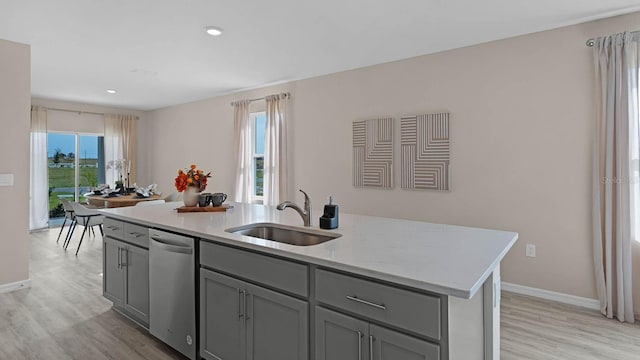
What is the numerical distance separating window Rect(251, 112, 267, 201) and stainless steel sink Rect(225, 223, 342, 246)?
364 cm

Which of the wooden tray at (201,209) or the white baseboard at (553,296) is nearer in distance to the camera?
the wooden tray at (201,209)

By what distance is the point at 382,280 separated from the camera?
4.41 feet

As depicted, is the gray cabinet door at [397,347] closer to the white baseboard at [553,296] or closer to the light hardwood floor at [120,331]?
the light hardwood floor at [120,331]

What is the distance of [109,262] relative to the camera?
2.92 metres

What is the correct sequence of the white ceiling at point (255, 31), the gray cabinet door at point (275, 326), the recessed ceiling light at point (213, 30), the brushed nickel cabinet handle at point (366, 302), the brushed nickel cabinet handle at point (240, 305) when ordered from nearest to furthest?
the brushed nickel cabinet handle at point (366, 302)
the gray cabinet door at point (275, 326)
the brushed nickel cabinet handle at point (240, 305)
the white ceiling at point (255, 31)
the recessed ceiling light at point (213, 30)

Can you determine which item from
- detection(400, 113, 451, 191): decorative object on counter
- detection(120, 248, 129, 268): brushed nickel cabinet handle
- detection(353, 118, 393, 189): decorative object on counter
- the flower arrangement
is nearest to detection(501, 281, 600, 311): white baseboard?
detection(400, 113, 451, 191): decorative object on counter

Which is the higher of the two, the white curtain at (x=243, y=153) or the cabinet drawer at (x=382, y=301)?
the white curtain at (x=243, y=153)

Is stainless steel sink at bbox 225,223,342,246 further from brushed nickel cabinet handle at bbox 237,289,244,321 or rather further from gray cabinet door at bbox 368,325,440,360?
gray cabinet door at bbox 368,325,440,360

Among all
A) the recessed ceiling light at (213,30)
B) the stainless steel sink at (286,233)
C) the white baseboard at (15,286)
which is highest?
the recessed ceiling light at (213,30)

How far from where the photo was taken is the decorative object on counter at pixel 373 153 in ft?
14.0

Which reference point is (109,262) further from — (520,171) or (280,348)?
(520,171)

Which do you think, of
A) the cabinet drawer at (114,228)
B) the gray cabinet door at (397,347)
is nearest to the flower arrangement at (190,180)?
the cabinet drawer at (114,228)

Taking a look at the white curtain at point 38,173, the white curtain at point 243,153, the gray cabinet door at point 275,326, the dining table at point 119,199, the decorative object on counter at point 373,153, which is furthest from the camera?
the white curtain at point 38,173

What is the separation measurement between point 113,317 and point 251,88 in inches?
157
